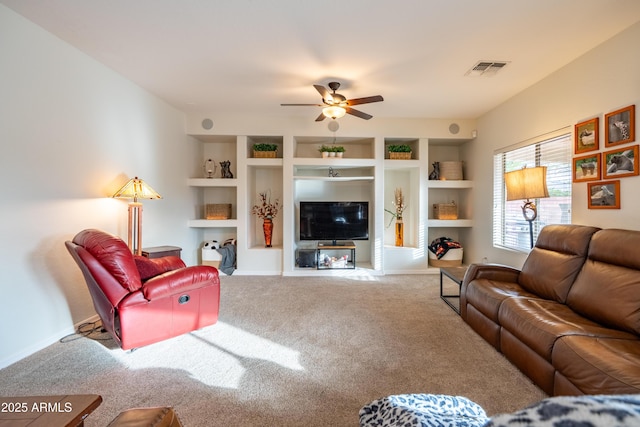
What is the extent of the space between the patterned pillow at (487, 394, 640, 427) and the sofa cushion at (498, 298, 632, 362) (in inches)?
65.6

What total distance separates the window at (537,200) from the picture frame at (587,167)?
16 centimetres

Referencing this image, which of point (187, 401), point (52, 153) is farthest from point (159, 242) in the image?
point (187, 401)

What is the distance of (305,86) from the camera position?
11.5 feet

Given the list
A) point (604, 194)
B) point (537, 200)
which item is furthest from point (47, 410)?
point (537, 200)

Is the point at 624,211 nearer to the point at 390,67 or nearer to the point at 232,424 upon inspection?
the point at 390,67

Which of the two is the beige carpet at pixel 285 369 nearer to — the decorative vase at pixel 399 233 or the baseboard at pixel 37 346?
the baseboard at pixel 37 346

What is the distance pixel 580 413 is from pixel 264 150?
191 inches

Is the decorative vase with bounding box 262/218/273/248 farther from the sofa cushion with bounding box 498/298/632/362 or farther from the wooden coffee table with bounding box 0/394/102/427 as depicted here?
the wooden coffee table with bounding box 0/394/102/427

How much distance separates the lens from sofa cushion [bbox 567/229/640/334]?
1.70 m

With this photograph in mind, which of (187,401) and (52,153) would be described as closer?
(187,401)

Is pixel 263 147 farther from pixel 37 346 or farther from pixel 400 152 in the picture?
pixel 37 346

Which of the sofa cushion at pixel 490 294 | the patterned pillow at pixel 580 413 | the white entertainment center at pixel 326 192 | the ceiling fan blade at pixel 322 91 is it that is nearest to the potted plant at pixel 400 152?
the white entertainment center at pixel 326 192

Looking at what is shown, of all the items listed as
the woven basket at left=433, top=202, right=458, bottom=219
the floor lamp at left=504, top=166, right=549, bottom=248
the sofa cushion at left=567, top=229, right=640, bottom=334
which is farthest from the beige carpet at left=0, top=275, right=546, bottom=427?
the woven basket at left=433, top=202, right=458, bottom=219

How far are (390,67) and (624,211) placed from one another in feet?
8.58
